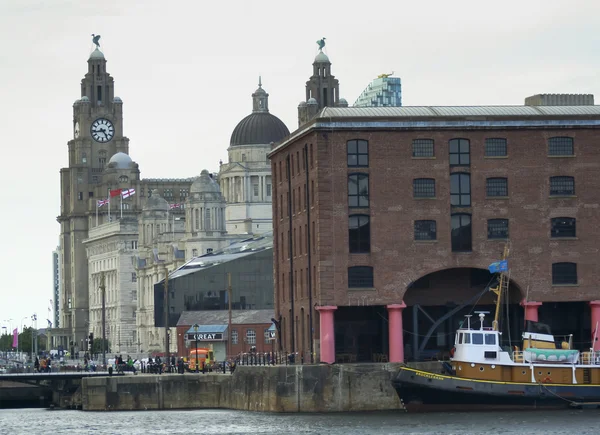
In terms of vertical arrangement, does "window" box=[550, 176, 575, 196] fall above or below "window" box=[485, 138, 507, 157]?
below

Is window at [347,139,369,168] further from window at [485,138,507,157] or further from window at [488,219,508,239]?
window at [488,219,508,239]

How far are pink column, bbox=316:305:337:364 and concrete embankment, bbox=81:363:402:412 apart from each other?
3.97 meters

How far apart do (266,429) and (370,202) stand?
1956cm

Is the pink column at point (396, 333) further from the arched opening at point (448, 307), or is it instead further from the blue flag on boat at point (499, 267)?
the blue flag on boat at point (499, 267)

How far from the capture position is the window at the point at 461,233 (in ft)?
375

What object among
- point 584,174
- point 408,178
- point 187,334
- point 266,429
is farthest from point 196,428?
point 187,334

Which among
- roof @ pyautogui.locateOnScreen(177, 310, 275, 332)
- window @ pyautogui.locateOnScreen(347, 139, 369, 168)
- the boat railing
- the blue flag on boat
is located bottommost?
the boat railing

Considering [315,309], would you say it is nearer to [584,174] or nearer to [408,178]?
[408,178]

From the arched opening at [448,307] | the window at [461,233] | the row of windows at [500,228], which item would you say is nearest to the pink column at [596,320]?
the row of windows at [500,228]

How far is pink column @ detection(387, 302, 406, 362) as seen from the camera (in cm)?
11319

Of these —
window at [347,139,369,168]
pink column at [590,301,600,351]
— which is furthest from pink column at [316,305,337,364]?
pink column at [590,301,600,351]

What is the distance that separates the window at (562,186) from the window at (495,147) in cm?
371

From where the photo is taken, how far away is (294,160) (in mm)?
122312

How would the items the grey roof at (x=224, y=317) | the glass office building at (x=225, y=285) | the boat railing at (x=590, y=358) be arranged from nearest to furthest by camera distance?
the boat railing at (x=590, y=358)
the grey roof at (x=224, y=317)
the glass office building at (x=225, y=285)
